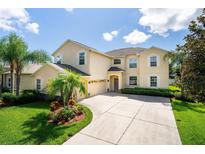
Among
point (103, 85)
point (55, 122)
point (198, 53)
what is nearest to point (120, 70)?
point (103, 85)

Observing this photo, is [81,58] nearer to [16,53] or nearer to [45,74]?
[45,74]

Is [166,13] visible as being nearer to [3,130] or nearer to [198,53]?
[198,53]

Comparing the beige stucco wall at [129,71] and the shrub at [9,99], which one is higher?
the beige stucco wall at [129,71]

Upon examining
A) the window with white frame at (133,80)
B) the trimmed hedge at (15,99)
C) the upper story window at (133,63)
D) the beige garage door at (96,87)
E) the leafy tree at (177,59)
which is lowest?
the trimmed hedge at (15,99)

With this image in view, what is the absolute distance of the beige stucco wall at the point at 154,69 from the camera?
68.6 feet

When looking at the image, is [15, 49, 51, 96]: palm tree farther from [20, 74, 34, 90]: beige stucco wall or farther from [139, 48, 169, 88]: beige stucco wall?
[139, 48, 169, 88]: beige stucco wall

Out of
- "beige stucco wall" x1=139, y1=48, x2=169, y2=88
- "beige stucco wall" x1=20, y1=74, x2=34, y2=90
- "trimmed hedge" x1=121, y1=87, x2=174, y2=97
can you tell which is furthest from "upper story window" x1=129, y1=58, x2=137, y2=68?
"beige stucco wall" x1=20, y1=74, x2=34, y2=90

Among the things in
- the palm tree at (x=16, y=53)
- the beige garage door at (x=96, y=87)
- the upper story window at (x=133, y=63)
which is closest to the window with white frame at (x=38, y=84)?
the palm tree at (x=16, y=53)

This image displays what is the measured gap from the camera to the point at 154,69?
70.3 feet

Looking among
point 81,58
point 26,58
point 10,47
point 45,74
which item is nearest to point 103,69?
point 81,58

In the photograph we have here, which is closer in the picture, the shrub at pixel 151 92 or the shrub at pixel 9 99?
the shrub at pixel 9 99

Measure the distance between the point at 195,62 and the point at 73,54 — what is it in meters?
15.9

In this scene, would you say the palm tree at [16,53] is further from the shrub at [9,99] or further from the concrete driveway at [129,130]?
the concrete driveway at [129,130]

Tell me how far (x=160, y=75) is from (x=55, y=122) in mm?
17555
